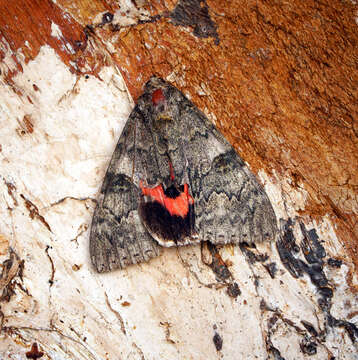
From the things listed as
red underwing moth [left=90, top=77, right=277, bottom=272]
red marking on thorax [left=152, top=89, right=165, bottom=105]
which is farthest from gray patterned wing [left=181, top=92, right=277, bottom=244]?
red marking on thorax [left=152, top=89, right=165, bottom=105]

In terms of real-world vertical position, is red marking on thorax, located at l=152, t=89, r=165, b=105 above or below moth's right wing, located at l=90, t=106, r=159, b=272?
above

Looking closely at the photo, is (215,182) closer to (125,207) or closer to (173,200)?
(173,200)

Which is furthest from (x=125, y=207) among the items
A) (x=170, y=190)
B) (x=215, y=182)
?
(x=215, y=182)

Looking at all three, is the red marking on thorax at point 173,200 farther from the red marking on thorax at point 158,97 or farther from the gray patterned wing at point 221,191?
the red marking on thorax at point 158,97

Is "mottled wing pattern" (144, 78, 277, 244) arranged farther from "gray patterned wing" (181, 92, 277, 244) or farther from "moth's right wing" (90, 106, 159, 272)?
"moth's right wing" (90, 106, 159, 272)

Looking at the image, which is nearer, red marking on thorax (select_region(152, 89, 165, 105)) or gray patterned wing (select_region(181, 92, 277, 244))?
gray patterned wing (select_region(181, 92, 277, 244))

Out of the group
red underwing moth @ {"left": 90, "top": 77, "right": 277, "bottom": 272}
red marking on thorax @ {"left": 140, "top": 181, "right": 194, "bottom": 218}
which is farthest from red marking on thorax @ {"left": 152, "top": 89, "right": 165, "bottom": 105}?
red marking on thorax @ {"left": 140, "top": 181, "right": 194, "bottom": 218}

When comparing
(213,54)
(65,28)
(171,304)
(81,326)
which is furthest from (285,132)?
(81,326)

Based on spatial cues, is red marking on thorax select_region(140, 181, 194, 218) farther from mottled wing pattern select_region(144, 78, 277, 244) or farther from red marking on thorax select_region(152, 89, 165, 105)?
red marking on thorax select_region(152, 89, 165, 105)
